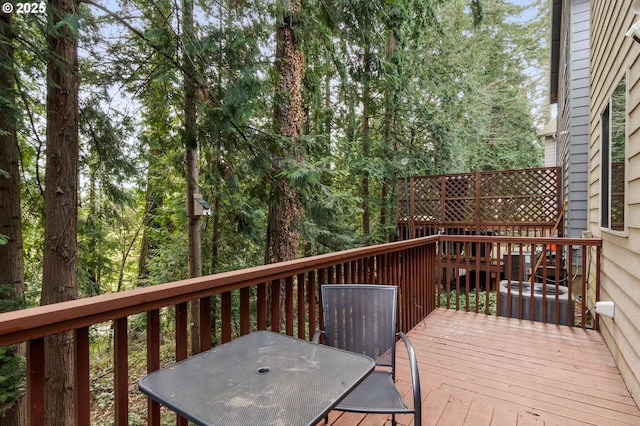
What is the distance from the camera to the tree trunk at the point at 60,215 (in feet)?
10.6

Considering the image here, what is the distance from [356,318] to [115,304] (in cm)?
130

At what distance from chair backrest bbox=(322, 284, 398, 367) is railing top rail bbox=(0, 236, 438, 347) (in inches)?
12.3

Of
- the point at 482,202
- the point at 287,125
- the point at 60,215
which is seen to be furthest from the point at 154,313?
the point at 482,202

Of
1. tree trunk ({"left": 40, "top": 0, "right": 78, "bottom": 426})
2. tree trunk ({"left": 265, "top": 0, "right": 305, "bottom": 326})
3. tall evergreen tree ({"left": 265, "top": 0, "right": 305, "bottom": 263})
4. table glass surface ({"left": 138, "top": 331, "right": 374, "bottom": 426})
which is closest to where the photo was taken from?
table glass surface ({"left": 138, "top": 331, "right": 374, "bottom": 426})

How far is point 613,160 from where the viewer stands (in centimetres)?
304

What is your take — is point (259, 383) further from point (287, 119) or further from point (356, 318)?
point (287, 119)

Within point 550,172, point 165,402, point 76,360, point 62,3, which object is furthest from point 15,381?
point 550,172

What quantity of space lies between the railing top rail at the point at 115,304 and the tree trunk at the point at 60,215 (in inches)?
103

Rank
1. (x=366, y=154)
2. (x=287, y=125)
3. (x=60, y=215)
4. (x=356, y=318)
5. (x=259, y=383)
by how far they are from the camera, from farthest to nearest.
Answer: (x=366, y=154) < (x=287, y=125) < (x=60, y=215) < (x=356, y=318) < (x=259, y=383)

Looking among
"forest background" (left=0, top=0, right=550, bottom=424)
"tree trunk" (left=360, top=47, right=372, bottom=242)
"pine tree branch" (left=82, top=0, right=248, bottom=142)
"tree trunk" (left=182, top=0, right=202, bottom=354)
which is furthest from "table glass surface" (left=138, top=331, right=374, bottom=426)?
"tree trunk" (left=360, top=47, right=372, bottom=242)

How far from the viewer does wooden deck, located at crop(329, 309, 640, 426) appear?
6.97 ft

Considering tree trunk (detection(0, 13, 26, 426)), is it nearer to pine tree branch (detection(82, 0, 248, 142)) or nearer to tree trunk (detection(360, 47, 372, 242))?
pine tree branch (detection(82, 0, 248, 142))

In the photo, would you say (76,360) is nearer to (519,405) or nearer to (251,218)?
(519,405)

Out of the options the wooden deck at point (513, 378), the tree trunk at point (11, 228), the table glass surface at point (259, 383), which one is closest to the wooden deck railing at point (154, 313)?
the table glass surface at point (259, 383)
